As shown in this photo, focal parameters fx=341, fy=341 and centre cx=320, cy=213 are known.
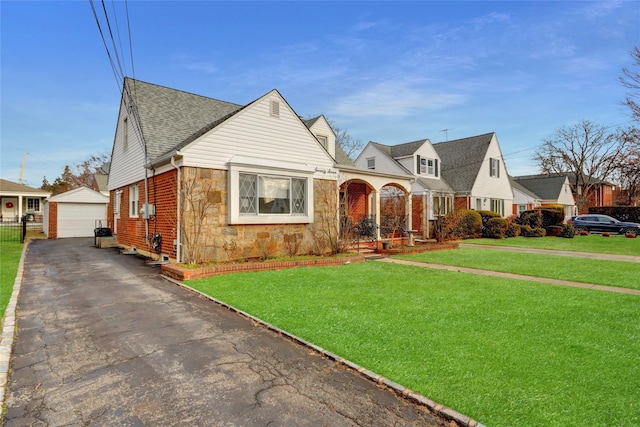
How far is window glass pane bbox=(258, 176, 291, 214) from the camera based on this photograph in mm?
11635

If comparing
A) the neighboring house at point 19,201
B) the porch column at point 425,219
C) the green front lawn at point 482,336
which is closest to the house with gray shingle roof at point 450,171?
the porch column at point 425,219

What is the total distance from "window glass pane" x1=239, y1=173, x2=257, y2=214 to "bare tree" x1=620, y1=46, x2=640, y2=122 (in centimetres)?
2405

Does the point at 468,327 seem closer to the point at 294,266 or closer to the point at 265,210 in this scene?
the point at 294,266

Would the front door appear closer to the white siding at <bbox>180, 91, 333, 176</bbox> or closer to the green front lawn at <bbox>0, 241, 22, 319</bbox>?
the green front lawn at <bbox>0, 241, 22, 319</bbox>

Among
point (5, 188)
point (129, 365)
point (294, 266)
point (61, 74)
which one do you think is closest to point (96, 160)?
point (5, 188)

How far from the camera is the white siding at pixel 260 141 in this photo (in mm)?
10531

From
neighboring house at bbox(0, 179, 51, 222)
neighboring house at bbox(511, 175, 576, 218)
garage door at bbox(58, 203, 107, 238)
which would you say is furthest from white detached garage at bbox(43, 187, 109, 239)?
neighboring house at bbox(511, 175, 576, 218)

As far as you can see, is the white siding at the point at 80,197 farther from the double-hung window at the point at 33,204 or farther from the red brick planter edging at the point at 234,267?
the double-hung window at the point at 33,204

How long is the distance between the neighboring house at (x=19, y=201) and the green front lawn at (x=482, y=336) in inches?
1733

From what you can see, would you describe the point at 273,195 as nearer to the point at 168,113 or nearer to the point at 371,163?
the point at 168,113

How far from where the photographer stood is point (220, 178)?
1080cm

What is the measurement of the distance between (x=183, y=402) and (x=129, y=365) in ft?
4.01

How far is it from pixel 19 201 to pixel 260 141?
4367 centimetres

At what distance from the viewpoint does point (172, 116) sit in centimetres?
1434
